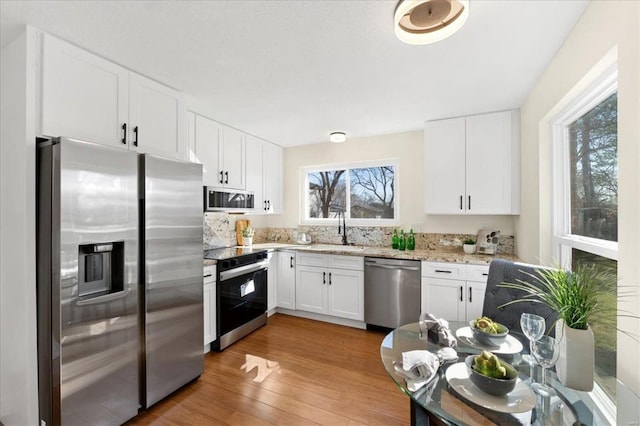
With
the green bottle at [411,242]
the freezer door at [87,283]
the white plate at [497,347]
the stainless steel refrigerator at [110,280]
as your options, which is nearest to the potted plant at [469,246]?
the green bottle at [411,242]

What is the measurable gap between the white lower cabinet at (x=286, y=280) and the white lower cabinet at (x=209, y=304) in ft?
3.84

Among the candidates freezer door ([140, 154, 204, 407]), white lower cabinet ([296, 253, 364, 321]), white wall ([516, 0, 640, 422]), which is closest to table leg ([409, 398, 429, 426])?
white wall ([516, 0, 640, 422])

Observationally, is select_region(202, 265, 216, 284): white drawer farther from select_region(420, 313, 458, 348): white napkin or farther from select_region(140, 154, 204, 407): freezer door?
select_region(420, 313, 458, 348): white napkin

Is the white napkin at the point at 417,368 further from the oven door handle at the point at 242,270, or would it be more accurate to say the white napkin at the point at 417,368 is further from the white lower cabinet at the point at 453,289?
the oven door handle at the point at 242,270

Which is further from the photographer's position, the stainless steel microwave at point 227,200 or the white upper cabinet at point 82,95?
the stainless steel microwave at point 227,200

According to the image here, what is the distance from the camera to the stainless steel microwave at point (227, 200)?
118 inches

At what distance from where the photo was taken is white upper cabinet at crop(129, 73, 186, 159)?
6.77 feet

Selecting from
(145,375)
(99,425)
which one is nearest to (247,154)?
(145,375)

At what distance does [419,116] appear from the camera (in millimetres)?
3078

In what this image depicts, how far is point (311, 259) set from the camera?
3605mm

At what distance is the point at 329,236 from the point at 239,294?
1628 millimetres

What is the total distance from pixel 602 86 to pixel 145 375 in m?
3.23

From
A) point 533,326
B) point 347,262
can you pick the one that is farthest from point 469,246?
point 533,326

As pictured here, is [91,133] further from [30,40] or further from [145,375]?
[145,375]
